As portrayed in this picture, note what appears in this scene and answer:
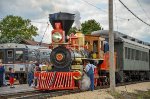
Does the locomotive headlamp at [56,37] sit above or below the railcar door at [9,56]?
above

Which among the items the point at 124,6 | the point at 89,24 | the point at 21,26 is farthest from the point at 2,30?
the point at 124,6

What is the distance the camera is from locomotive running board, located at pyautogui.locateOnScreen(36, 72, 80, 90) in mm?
21062

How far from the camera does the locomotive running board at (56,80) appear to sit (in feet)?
69.1

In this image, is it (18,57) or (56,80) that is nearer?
(56,80)

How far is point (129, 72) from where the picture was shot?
109 feet

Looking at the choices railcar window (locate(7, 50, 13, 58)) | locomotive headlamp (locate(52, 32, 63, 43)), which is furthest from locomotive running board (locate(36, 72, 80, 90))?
railcar window (locate(7, 50, 13, 58))

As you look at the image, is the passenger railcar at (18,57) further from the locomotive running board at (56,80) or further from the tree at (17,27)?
the tree at (17,27)

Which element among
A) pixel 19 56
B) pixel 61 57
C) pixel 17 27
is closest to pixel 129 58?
pixel 19 56

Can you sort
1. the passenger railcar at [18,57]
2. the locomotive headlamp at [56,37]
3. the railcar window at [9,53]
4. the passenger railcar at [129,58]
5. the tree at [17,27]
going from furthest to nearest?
the tree at [17,27] < the railcar window at [9,53] < the passenger railcar at [18,57] < the passenger railcar at [129,58] < the locomotive headlamp at [56,37]

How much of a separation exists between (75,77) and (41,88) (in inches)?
80.7

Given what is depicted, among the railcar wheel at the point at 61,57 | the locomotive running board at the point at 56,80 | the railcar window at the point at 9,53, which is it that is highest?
the railcar window at the point at 9,53

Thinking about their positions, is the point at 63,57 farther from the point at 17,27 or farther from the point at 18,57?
the point at 17,27

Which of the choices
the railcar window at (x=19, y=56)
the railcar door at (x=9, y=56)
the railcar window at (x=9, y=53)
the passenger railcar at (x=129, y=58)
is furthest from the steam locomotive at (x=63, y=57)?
the railcar window at (x=9, y=53)

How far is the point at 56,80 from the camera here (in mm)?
21359
